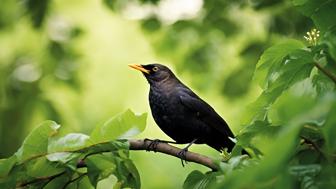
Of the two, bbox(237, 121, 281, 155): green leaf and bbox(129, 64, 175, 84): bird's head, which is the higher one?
bbox(129, 64, 175, 84): bird's head

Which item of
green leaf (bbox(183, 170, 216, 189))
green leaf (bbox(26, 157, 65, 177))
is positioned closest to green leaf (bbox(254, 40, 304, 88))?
green leaf (bbox(183, 170, 216, 189))

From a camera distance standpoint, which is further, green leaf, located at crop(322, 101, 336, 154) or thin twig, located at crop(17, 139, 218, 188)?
thin twig, located at crop(17, 139, 218, 188)

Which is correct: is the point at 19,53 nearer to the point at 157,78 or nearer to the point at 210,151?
the point at 210,151

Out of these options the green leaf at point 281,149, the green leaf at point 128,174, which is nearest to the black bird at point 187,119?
the green leaf at point 128,174

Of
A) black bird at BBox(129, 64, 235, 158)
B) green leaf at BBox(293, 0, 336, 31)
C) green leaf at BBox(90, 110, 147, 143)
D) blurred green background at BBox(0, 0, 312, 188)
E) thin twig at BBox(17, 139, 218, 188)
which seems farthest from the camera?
blurred green background at BBox(0, 0, 312, 188)

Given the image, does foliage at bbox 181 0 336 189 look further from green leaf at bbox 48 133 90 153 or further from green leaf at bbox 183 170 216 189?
green leaf at bbox 48 133 90 153

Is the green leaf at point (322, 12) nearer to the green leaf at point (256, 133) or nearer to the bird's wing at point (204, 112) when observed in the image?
the green leaf at point (256, 133)

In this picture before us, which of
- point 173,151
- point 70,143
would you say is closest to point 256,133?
point 70,143

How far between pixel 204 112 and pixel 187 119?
15cm

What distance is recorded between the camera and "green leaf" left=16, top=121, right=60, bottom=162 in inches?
108

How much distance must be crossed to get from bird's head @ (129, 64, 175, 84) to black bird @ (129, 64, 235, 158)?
0.22 m

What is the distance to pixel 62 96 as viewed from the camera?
27.5 ft

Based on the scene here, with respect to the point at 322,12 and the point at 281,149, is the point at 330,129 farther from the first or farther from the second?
the point at 322,12

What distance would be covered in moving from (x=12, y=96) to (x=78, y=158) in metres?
4.52
